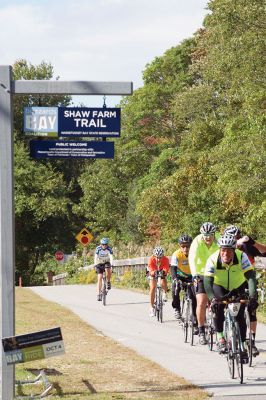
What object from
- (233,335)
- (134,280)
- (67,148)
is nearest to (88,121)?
(67,148)

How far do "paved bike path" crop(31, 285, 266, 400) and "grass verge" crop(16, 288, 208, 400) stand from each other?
0.28 m

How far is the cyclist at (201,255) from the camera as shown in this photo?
15.7 metres

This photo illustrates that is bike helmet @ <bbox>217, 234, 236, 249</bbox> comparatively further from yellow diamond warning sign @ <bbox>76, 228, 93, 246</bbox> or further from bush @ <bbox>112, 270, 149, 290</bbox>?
yellow diamond warning sign @ <bbox>76, 228, 93, 246</bbox>

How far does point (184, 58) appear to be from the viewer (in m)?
56.7

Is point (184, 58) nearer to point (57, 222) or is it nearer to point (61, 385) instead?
point (57, 222)

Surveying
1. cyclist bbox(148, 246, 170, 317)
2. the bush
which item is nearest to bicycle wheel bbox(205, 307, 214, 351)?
cyclist bbox(148, 246, 170, 317)

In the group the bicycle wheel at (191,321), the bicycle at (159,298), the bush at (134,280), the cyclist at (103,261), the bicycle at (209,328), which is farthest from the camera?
the bush at (134,280)

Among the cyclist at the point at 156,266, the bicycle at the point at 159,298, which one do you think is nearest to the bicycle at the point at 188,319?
the bicycle at the point at 159,298

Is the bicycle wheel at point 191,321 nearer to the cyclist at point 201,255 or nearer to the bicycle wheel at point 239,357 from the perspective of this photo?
the cyclist at point 201,255

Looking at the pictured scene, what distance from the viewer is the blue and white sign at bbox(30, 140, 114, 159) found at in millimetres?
12500

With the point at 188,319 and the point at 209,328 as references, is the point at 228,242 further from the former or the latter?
the point at 188,319

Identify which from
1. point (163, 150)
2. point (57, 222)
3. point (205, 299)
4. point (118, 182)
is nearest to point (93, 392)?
point (205, 299)

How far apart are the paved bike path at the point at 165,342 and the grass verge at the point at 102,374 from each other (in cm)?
28

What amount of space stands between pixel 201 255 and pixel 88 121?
13.9 ft
